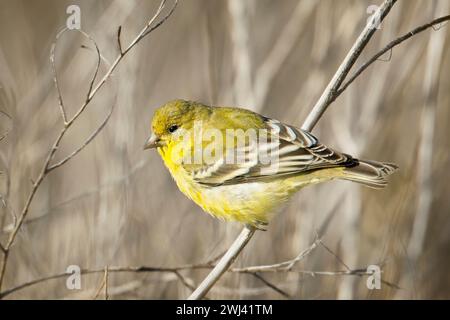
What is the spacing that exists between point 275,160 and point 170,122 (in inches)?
23.8

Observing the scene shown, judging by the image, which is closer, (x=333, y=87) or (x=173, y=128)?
Result: (x=333, y=87)

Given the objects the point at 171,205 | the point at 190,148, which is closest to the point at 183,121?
the point at 190,148

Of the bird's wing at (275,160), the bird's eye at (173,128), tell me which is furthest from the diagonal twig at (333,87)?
the bird's eye at (173,128)

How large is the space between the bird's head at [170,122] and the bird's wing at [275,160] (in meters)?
0.25

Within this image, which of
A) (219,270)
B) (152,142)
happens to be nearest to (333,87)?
(219,270)

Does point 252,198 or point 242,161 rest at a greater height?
point 242,161

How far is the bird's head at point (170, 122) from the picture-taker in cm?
347

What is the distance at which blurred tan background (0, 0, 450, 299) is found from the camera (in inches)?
156

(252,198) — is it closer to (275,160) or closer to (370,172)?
(275,160)

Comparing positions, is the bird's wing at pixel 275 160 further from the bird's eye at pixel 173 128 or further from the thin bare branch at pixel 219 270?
the thin bare branch at pixel 219 270

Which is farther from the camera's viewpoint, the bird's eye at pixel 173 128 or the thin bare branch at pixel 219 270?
the bird's eye at pixel 173 128

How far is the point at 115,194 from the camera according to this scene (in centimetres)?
415

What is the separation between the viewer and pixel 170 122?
3.50m

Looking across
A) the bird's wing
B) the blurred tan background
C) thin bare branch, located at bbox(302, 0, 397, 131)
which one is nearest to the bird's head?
the bird's wing
